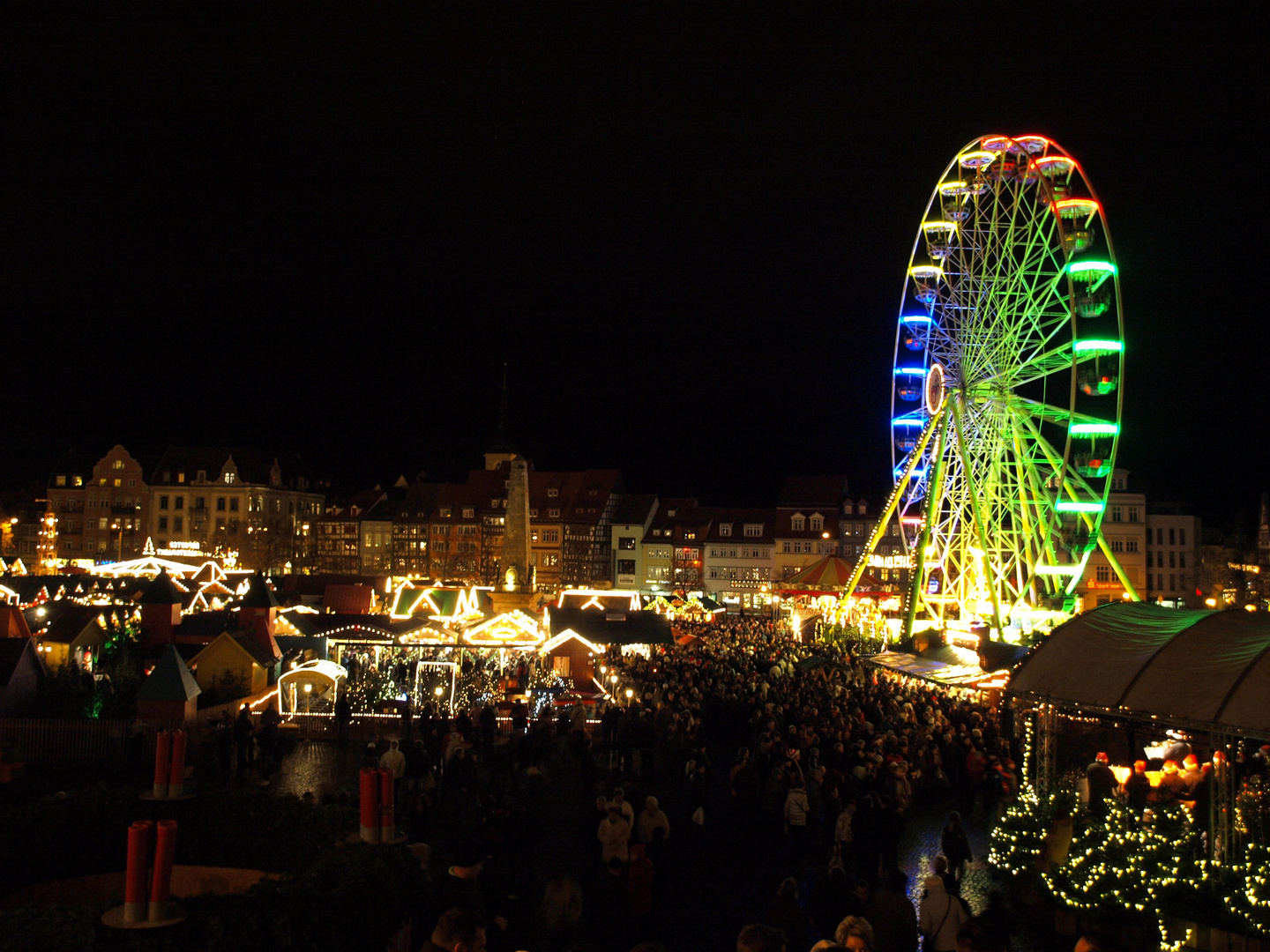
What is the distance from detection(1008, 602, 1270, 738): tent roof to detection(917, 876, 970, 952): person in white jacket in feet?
10.1

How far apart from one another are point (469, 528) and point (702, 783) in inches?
2957

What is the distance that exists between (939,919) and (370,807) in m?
4.52

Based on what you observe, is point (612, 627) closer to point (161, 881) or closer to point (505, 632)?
point (505, 632)

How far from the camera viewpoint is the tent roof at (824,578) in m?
40.6

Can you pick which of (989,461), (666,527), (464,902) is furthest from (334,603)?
(666,527)

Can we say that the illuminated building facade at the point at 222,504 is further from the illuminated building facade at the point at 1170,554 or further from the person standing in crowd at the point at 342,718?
the person standing in crowd at the point at 342,718

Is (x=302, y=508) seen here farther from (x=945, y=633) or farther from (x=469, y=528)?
(x=945, y=633)

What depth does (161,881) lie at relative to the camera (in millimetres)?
7219

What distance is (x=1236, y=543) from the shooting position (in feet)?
248

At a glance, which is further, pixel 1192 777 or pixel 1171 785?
pixel 1192 777

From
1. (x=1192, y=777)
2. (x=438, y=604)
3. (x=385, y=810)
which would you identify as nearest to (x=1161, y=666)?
(x=1192, y=777)

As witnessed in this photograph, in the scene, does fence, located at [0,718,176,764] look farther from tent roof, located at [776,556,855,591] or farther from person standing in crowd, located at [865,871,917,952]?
tent roof, located at [776,556,855,591]

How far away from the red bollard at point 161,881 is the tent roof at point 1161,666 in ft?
27.4

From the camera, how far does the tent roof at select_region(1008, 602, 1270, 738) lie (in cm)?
948
